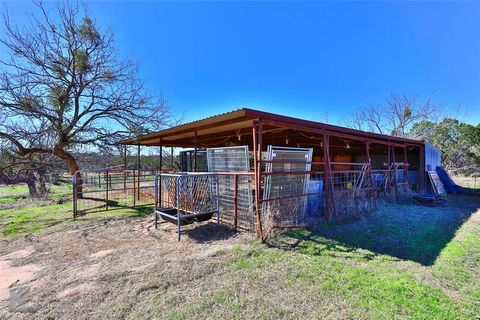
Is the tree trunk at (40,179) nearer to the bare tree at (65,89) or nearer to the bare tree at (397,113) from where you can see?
the bare tree at (65,89)

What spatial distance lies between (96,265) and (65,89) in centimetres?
746

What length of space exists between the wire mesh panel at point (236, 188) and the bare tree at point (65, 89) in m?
4.32

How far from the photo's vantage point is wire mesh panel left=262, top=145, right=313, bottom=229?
4.46 meters

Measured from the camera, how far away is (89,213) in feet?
21.0

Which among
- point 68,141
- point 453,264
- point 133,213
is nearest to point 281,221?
point 453,264

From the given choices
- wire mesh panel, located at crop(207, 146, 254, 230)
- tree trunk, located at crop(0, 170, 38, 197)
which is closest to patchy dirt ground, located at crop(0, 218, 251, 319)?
wire mesh panel, located at crop(207, 146, 254, 230)

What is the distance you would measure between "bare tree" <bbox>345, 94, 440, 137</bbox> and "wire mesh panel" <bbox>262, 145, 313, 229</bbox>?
20.3 meters

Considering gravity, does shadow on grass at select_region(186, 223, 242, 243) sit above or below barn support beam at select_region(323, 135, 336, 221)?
below

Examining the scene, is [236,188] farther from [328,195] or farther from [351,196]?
[351,196]

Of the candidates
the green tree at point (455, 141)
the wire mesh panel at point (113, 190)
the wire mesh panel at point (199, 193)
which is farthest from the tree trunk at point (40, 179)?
the green tree at point (455, 141)

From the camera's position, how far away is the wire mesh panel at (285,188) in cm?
446

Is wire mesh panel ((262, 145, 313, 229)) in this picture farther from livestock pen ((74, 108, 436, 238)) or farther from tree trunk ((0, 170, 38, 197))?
tree trunk ((0, 170, 38, 197))

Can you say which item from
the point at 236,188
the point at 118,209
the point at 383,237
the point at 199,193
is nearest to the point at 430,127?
the point at 383,237

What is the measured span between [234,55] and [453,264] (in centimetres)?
1070
